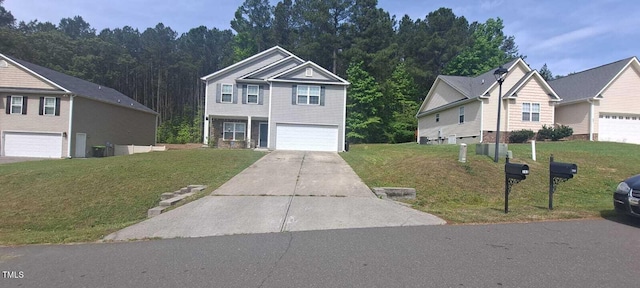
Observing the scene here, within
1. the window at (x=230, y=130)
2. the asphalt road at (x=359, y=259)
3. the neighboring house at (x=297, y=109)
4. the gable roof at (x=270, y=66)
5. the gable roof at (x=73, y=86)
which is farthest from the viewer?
the window at (x=230, y=130)

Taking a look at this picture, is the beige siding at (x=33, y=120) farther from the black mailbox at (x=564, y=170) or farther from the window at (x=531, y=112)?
A: the window at (x=531, y=112)

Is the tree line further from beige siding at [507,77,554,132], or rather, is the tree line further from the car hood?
the car hood

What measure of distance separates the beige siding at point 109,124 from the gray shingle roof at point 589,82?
108ft

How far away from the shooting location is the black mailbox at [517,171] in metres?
7.49

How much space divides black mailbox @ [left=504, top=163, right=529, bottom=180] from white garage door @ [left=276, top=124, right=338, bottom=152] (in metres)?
15.7

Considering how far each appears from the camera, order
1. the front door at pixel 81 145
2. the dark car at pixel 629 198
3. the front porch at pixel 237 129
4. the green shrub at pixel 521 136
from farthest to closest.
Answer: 1. the front porch at pixel 237 129
2. the front door at pixel 81 145
3. the green shrub at pixel 521 136
4. the dark car at pixel 629 198

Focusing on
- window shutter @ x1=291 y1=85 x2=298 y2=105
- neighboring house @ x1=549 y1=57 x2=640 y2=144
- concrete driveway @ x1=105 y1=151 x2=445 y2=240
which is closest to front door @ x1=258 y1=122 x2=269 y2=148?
window shutter @ x1=291 y1=85 x2=298 y2=105

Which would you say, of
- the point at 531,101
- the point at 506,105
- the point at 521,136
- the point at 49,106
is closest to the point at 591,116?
the point at 531,101

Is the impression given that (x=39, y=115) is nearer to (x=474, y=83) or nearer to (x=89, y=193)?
(x=89, y=193)

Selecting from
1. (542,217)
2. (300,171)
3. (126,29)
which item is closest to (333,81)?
(300,171)

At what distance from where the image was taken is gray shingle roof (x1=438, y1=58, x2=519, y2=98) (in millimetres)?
24227

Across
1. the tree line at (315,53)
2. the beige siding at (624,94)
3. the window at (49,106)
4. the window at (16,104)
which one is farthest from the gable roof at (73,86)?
the beige siding at (624,94)

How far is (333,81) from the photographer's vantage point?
2388 cm

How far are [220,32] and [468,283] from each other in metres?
72.8
